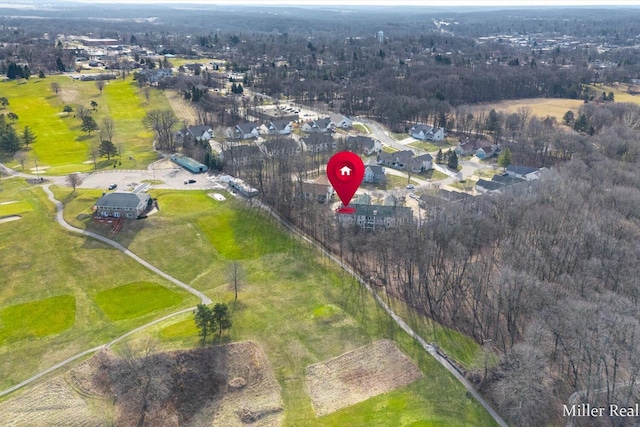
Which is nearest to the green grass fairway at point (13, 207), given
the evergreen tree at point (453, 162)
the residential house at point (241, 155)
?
the residential house at point (241, 155)

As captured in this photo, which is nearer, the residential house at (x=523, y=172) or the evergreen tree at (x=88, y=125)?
the residential house at (x=523, y=172)

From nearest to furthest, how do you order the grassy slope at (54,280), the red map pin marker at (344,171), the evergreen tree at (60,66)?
the grassy slope at (54,280), the red map pin marker at (344,171), the evergreen tree at (60,66)

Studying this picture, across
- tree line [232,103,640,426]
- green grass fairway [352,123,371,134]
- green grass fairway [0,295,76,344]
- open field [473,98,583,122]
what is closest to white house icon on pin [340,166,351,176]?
tree line [232,103,640,426]

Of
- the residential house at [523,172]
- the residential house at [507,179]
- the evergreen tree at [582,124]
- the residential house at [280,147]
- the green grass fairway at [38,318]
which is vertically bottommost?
the green grass fairway at [38,318]

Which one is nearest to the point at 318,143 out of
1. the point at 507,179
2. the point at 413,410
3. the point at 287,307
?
the point at 507,179

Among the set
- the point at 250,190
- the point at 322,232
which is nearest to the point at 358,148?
the point at 250,190

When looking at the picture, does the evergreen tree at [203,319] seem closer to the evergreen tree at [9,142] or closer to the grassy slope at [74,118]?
the grassy slope at [74,118]

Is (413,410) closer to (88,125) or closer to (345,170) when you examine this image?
(345,170)
